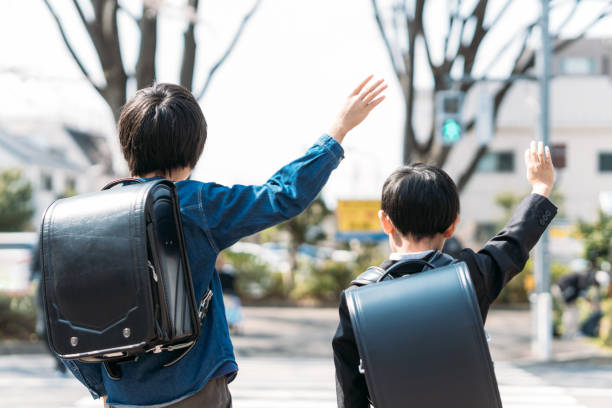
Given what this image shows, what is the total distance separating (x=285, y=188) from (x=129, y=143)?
1.58 feet

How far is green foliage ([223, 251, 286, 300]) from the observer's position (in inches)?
745

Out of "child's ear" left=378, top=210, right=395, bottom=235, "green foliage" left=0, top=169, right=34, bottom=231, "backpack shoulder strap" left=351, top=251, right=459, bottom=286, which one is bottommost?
"green foliage" left=0, top=169, right=34, bottom=231

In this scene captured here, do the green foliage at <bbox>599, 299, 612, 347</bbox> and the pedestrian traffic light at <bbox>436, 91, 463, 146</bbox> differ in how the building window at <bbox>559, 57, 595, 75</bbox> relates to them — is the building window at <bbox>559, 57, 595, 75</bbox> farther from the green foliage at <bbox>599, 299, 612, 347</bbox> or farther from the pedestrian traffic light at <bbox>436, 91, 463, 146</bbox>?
the pedestrian traffic light at <bbox>436, 91, 463, 146</bbox>

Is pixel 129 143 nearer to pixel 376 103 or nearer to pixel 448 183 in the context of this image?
pixel 376 103

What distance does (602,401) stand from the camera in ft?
22.7

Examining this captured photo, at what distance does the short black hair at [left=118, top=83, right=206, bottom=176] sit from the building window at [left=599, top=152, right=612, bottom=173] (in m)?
36.5

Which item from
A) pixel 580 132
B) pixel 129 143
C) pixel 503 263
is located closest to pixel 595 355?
pixel 503 263

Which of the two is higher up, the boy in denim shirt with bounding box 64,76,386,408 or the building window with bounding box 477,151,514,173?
the boy in denim shirt with bounding box 64,76,386,408

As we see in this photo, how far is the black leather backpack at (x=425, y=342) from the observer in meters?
1.75

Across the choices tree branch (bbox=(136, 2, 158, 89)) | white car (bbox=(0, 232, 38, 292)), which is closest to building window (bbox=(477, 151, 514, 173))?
white car (bbox=(0, 232, 38, 292))

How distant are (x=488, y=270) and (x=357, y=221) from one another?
52.9 feet

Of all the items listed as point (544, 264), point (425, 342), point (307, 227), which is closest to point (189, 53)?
point (544, 264)

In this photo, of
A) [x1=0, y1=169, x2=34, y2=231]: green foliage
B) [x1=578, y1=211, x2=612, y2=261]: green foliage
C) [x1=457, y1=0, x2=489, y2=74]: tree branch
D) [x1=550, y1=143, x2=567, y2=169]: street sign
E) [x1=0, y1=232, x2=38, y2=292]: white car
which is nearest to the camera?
[x1=550, y1=143, x2=567, y2=169]: street sign

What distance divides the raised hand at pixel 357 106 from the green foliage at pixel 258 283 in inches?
672
